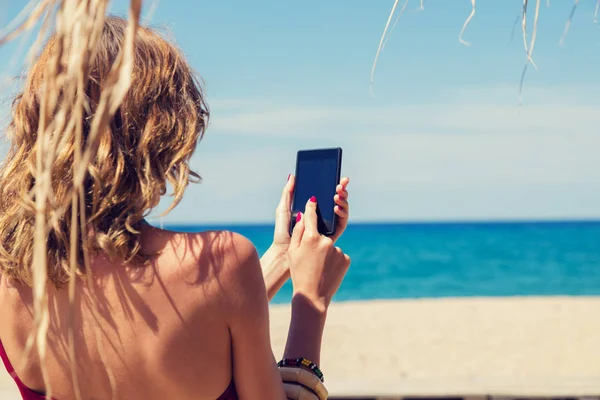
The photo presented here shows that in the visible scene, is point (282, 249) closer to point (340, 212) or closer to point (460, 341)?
point (340, 212)

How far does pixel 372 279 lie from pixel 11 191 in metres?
38.5

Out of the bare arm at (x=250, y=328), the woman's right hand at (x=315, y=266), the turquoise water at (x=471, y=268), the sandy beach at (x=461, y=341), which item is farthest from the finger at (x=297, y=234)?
the turquoise water at (x=471, y=268)

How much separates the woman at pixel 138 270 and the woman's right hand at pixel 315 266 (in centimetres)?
35

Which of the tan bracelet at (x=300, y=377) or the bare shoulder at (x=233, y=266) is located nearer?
the bare shoulder at (x=233, y=266)

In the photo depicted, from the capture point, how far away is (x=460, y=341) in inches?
471

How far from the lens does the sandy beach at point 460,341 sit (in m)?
9.82

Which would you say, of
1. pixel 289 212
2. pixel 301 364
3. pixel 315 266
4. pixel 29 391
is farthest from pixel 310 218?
pixel 29 391

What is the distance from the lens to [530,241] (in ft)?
206

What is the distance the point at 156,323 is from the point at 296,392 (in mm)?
453

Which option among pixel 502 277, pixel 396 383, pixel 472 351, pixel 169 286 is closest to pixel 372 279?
pixel 502 277

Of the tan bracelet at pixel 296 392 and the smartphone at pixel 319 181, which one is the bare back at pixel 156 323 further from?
the smartphone at pixel 319 181

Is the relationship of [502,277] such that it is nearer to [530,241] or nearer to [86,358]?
[530,241]

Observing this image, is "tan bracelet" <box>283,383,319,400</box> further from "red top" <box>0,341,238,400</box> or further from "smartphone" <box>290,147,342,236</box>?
"smartphone" <box>290,147,342,236</box>

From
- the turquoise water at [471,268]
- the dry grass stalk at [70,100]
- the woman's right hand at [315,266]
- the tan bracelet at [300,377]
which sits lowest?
the turquoise water at [471,268]
